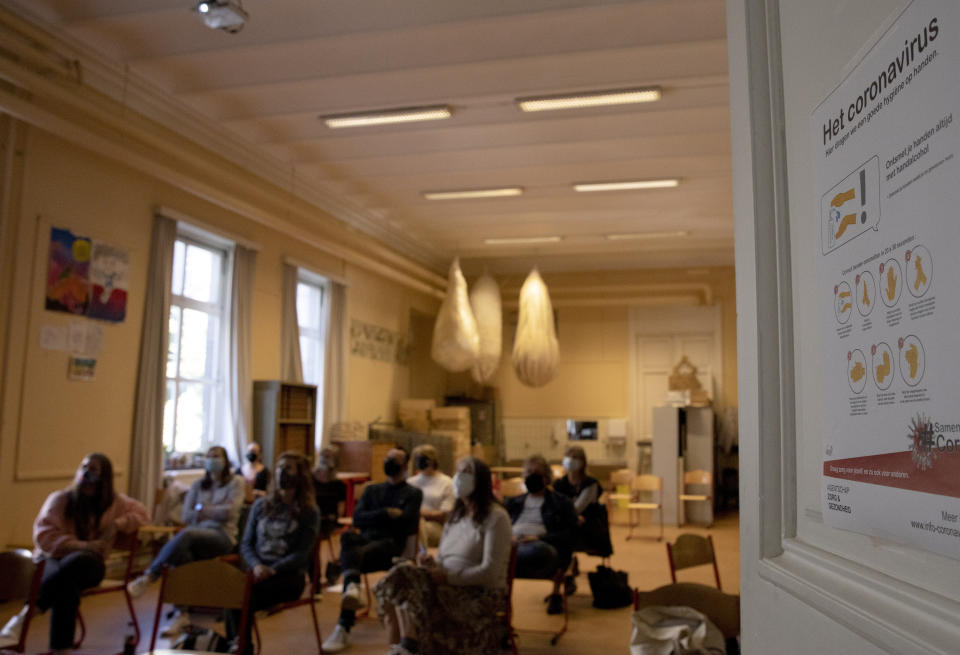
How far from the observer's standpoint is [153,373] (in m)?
7.77

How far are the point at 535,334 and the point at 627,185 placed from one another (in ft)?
8.59

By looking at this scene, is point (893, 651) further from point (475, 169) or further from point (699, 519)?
point (699, 519)

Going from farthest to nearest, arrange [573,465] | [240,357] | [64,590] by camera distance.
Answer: [240,357] → [573,465] → [64,590]

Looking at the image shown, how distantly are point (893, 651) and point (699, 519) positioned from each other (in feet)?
40.6

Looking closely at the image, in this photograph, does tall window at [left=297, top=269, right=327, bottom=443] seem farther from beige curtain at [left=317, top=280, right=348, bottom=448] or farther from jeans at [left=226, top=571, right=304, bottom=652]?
jeans at [left=226, top=571, right=304, bottom=652]

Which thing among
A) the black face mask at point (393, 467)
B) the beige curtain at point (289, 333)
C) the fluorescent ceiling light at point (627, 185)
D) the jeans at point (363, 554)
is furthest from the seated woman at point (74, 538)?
the fluorescent ceiling light at point (627, 185)

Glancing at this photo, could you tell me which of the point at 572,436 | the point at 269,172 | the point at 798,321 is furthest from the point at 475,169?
the point at 798,321

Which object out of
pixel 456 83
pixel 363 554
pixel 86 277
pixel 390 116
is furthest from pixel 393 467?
pixel 390 116

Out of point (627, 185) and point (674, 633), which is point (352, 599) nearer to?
point (674, 633)

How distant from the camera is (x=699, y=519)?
40.9 ft

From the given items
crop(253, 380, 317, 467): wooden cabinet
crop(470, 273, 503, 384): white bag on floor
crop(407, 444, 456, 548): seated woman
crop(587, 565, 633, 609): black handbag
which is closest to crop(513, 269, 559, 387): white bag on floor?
crop(470, 273, 503, 384): white bag on floor

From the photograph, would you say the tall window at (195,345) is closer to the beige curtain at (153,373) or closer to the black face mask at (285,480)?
the beige curtain at (153,373)

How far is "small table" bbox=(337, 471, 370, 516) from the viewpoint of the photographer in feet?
32.1

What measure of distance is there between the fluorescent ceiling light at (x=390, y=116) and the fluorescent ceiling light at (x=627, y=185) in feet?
9.51
